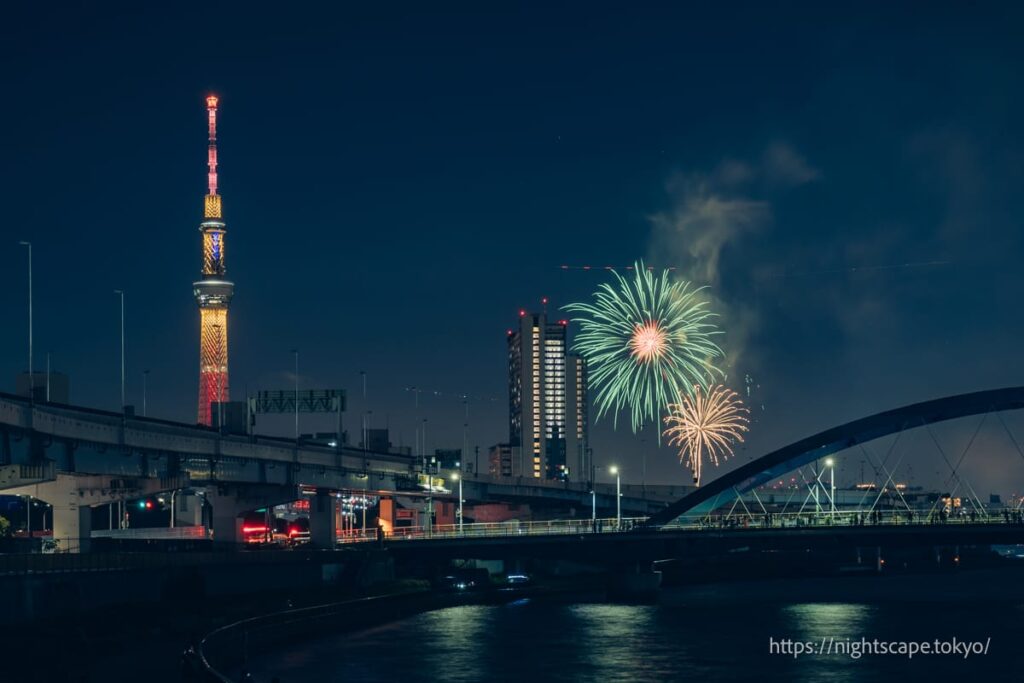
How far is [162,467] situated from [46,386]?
13.8 metres

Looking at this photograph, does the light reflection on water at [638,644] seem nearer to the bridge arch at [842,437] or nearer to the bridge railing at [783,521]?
the bridge railing at [783,521]

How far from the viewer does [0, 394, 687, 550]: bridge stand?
9075cm

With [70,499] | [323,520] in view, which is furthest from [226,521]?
[70,499]

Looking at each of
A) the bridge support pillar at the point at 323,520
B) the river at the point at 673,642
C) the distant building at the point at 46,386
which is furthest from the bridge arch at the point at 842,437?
the distant building at the point at 46,386

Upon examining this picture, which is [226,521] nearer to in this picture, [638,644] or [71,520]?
[71,520]

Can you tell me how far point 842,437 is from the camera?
13550cm

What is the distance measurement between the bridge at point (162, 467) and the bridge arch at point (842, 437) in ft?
101

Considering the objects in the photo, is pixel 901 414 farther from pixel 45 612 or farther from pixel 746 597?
pixel 45 612

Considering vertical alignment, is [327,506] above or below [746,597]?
above

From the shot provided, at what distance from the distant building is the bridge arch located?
51895 millimetres

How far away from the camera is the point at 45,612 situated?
80562 millimetres

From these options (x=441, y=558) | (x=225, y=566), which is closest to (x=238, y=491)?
(x=441, y=558)

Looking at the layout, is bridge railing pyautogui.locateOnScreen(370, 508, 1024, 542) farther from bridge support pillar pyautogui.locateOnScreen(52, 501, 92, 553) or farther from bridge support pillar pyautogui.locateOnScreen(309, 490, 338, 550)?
bridge support pillar pyautogui.locateOnScreen(52, 501, 92, 553)

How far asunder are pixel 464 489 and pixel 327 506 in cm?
4543
